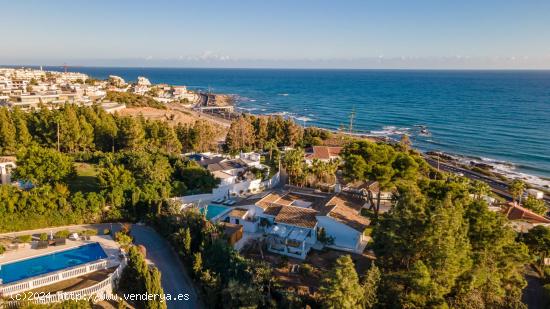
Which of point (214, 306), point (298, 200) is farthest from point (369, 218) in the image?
point (214, 306)

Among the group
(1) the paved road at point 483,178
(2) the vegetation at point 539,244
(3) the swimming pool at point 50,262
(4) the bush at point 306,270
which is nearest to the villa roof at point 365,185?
(2) the vegetation at point 539,244

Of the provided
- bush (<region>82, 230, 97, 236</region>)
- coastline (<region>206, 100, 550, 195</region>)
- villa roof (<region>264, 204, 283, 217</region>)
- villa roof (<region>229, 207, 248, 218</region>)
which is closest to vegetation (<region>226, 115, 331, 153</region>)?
coastline (<region>206, 100, 550, 195</region>)

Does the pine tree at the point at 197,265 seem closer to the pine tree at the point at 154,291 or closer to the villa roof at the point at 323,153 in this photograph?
the pine tree at the point at 154,291

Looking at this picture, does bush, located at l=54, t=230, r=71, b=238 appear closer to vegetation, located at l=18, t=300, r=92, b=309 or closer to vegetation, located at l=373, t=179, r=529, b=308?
vegetation, located at l=18, t=300, r=92, b=309

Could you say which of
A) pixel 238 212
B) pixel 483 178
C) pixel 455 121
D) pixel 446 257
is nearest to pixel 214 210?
pixel 238 212

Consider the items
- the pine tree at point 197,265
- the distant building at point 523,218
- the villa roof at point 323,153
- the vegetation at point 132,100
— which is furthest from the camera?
the vegetation at point 132,100

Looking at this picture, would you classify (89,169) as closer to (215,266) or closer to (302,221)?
(302,221)
